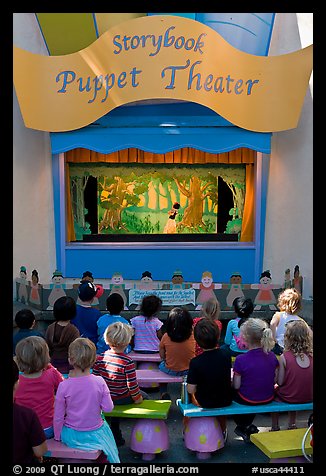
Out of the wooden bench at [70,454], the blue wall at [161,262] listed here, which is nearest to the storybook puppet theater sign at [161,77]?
the blue wall at [161,262]

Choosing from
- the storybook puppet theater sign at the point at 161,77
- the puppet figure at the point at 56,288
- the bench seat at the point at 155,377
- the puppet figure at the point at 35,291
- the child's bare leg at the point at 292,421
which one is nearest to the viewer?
the child's bare leg at the point at 292,421

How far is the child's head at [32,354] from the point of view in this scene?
3572 millimetres

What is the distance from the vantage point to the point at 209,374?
13.2ft

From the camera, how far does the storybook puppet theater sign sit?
8242mm

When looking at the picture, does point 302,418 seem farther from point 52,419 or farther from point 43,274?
point 43,274

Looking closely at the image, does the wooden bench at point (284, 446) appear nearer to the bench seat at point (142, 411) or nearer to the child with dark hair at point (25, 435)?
the bench seat at point (142, 411)

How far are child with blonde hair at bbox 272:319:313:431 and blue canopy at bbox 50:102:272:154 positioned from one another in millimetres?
5416

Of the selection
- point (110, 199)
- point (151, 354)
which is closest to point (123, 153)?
point (110, 199)

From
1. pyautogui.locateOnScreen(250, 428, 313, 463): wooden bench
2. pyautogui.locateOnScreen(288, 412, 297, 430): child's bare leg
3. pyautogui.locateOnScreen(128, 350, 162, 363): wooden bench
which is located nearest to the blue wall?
pyautogui.locateOnScreen(128, 350, 162, 363): wooden bench

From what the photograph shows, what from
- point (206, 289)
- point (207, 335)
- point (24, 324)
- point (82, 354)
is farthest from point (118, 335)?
point (206, 289)

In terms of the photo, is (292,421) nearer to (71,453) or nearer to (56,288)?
(71,453)

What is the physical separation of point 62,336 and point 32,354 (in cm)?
112

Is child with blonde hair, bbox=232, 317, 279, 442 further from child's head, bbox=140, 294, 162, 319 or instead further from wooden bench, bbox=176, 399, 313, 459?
child's head, bbox=140, 294, 162, 319
